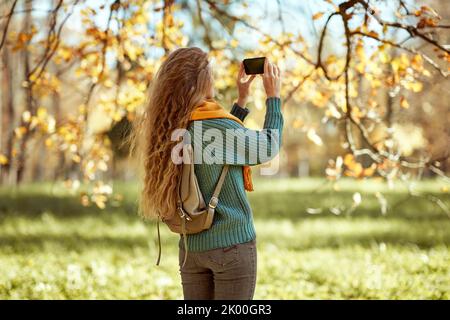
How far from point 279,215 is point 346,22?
705 cm

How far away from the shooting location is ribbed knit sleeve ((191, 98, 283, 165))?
2764 mm

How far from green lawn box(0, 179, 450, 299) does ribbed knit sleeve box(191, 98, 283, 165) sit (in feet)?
6.49

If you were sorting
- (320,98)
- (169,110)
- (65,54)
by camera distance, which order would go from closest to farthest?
(169,110), (320,98), (65,54)

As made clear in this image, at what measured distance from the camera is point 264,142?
9.11ft

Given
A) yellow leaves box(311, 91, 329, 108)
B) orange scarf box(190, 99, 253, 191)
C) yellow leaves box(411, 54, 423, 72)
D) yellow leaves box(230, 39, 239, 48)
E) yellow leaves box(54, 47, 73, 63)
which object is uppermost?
yellow leaves box(230, 39, 239, 48)

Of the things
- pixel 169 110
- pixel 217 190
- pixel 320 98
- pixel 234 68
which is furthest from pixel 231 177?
pixel 234 68

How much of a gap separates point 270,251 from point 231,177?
5.12 metres

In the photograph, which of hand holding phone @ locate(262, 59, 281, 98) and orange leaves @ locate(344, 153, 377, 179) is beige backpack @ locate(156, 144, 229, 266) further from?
orange leaves @ locate(344, 153, 377, 179)

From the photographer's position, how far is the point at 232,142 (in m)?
2.77

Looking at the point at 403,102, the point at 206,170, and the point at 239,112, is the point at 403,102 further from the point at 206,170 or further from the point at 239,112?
the point at 206,170

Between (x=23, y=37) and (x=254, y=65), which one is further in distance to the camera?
(x=23, y=37)

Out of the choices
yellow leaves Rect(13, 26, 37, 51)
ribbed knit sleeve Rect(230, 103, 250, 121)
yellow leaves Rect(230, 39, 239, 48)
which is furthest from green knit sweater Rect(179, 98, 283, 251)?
yellow leaves Rect(230, 39, 239, 48)

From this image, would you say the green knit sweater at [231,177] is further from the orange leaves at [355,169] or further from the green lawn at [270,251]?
the orange leaves at [355,169]

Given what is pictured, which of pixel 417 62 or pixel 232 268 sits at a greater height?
pixel 417 62
